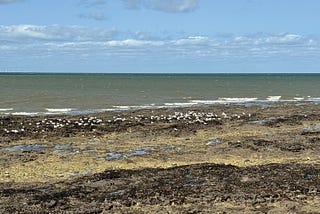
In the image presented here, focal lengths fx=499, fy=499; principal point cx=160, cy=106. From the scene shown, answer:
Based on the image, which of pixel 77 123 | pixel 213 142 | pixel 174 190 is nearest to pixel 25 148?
pixel 77 123

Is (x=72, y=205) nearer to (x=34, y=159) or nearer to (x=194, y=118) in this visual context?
(x=34, y=159)

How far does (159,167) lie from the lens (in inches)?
521

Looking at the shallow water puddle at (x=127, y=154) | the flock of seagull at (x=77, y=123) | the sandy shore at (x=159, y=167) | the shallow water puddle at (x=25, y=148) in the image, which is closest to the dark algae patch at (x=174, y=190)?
the sandy shore at (x=159, y=167)

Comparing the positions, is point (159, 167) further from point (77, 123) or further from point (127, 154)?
point (77, 123)

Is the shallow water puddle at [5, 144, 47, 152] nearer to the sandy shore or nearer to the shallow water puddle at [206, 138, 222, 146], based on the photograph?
the sandy shore

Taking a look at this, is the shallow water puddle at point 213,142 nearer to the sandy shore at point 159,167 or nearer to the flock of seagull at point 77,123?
the sandy shore at point 159,167

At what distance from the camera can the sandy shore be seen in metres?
9.61

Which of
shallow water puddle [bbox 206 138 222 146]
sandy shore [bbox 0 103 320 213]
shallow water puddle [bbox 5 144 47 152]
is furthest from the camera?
shallow water puddle [bbox 206 138 222 146]

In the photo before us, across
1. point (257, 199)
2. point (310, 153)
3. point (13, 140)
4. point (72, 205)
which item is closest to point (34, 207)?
point (72, 205)

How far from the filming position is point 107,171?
12.4m

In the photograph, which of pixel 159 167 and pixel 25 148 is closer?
pixel 159 167

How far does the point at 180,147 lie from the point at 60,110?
19268mm

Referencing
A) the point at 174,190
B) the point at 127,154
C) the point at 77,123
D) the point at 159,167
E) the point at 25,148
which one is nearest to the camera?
the point at 174,190

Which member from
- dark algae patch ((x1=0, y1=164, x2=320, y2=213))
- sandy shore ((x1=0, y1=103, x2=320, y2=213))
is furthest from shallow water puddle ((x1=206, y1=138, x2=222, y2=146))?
dark algae patch ((x1=0, y1=164, x2=320, y2=213))
